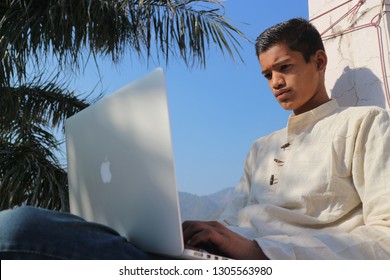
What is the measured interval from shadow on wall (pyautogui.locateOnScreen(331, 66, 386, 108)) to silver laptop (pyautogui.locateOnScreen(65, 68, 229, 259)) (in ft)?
3.22

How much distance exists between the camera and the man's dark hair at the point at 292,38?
5.03 feet

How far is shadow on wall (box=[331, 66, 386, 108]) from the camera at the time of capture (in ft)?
5.54

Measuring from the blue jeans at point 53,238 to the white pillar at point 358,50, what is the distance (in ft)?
3.70

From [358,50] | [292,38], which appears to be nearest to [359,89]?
[358,50]

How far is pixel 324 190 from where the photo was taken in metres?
1.31

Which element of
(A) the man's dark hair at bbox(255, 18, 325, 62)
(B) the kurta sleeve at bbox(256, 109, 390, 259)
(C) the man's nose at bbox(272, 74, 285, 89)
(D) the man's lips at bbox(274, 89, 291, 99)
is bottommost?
(B) the kurta sleeve at bbox(256, 109, 390, 259)

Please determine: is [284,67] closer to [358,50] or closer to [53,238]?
[358,50]

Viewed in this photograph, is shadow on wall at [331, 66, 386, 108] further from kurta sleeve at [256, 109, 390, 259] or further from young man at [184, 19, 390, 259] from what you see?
kurta sleeve at [256, 109, 390, 259]

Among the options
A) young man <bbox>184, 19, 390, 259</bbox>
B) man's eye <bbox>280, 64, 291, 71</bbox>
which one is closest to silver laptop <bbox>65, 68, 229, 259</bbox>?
young man <bbox>184, 19, 390, 259</bbox>

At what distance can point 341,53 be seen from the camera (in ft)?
6.11

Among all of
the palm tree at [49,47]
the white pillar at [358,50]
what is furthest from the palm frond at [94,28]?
the white pillar at [358,50]

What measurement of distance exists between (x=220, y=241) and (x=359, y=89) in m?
0.98

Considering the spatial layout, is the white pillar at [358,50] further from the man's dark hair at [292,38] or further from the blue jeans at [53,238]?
the blue jeans at [53,238]

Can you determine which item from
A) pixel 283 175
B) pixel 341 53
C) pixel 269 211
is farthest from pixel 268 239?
pixel 341 53
